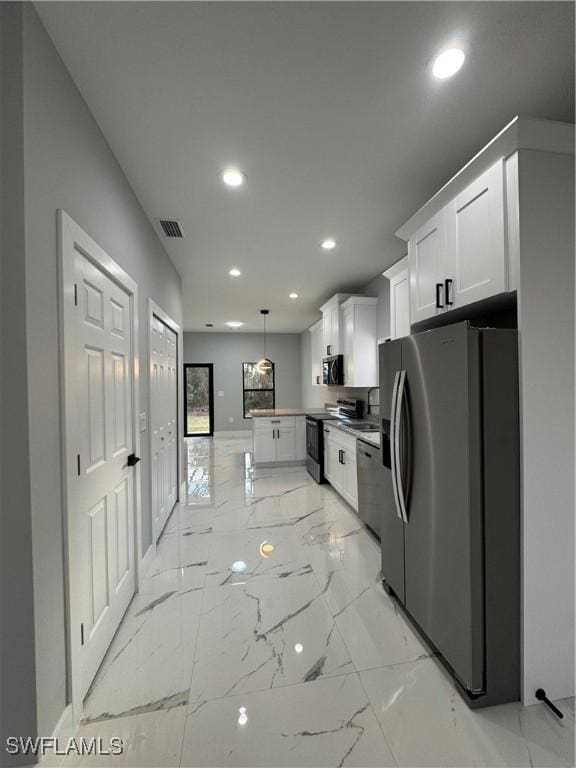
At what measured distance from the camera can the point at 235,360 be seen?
9.31 metres

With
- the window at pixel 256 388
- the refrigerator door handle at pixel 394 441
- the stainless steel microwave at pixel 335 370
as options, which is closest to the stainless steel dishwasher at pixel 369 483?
the refrigerator door handle at pixel 394 441

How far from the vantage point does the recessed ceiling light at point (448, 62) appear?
134 centimetres

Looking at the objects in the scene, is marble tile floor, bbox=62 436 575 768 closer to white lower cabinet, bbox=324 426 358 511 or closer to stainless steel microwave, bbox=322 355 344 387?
white lower cabinet, bbox=324 426 358 511

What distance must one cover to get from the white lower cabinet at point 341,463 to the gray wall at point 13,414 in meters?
2.76

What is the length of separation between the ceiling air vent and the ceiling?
4.2 inches

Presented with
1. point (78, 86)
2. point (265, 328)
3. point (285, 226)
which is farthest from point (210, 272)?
A: point (265, 328)

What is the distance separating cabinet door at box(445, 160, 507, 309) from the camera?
1505 millimetres

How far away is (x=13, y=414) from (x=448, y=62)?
85.4 inches

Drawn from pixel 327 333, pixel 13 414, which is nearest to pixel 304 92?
pixel 13 414

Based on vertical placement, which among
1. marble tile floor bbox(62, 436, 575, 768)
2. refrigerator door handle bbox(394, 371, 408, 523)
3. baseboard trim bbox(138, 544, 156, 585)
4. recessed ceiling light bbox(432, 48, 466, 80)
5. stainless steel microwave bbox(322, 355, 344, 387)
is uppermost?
recessed ceiling light bbox(432, 48, 466, 80)

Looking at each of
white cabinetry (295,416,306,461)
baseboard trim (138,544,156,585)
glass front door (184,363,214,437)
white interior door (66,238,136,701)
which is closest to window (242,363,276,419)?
glass front door (184,363,214,437)

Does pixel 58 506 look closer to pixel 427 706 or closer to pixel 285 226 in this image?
pixel 427 706

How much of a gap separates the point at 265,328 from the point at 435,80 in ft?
24.3

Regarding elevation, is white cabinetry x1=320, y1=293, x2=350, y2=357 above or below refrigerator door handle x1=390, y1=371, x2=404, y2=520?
above
